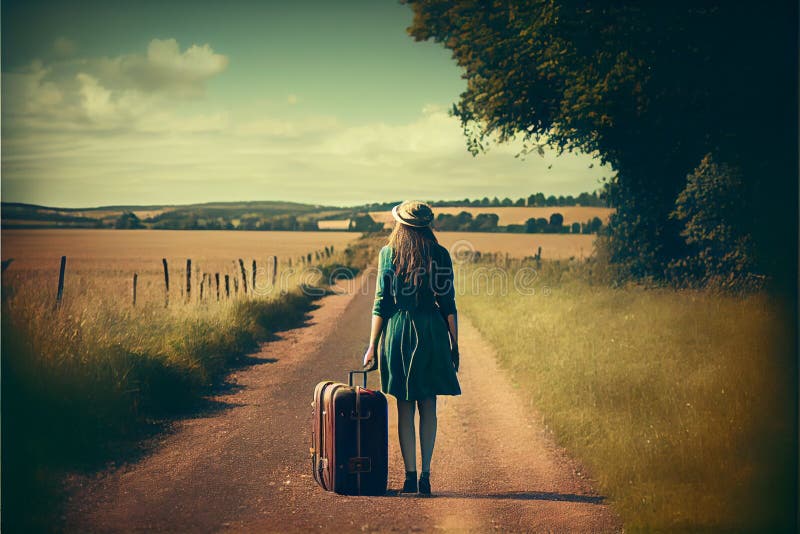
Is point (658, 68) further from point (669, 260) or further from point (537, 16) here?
point (669, 260)

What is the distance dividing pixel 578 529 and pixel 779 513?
6.01 feet

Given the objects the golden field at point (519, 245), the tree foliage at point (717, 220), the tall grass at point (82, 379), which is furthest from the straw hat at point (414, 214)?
the golden field at point (519, 245)

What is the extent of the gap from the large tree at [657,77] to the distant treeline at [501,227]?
1154 inches

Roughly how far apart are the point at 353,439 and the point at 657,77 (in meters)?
9.76

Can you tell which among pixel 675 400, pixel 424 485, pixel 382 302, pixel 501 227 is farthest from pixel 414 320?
pixel 501 227

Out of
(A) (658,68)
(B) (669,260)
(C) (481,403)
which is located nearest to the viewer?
(C) (481,403)

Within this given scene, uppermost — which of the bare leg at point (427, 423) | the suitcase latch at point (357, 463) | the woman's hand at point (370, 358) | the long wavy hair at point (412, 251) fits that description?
the long wavy hair at point (412, 251)

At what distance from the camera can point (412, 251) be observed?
534cm

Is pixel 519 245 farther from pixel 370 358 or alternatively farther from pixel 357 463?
pixel 357 463

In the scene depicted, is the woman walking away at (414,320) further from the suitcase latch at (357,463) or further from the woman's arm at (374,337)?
the suitcase latch at (357,463)

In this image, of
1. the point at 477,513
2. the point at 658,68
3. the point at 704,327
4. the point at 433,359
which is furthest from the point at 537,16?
the point at 477,513

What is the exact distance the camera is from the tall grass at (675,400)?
536cm

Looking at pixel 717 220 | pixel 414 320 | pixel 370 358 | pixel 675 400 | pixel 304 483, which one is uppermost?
pixel 717 220

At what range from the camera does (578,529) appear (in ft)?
15.9
